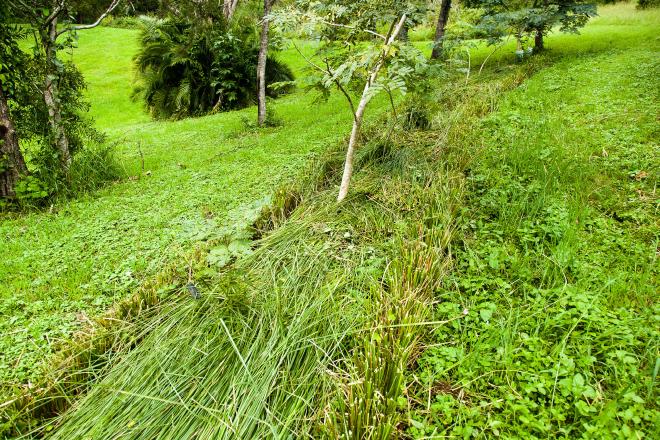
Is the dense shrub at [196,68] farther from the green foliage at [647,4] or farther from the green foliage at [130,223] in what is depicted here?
the green foliage at [647,4]

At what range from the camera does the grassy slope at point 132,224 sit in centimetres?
246

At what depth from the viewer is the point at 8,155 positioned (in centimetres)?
421

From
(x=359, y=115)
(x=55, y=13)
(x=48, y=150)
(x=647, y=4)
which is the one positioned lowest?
(x=48, y=150)

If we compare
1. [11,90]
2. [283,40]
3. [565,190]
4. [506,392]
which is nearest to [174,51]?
[11,90]

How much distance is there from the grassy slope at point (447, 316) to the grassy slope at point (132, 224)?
748mm

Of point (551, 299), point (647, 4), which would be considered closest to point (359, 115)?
point (551, 299)

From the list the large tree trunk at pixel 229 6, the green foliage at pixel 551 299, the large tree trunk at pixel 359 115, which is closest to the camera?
the green foliage at pixel 551 299

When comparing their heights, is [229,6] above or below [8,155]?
above

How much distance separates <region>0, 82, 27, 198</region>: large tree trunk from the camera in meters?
4.15

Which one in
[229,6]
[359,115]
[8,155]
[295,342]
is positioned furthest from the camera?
[229,6]

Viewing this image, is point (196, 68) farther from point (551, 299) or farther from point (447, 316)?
point (551, 299)

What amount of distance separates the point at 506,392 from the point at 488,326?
1.25ft

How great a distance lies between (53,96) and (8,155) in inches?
38.1

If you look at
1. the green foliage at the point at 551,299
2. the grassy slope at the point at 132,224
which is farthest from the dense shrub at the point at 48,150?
the green foliage at the point at 551,299
